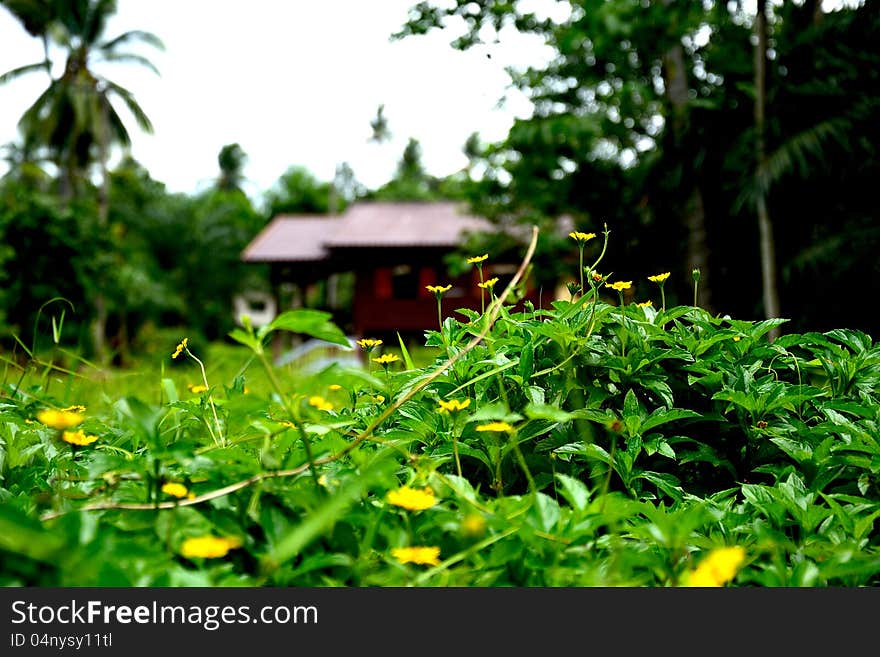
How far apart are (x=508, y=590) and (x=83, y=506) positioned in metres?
0.56

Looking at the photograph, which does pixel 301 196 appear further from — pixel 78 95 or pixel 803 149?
pixel 803 149

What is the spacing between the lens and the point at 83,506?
0.92 meters

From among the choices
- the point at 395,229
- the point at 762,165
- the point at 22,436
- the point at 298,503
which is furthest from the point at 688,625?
the point at 395,229

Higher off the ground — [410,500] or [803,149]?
[803,149]

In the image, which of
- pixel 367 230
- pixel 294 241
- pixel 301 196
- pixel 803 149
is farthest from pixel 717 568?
pixel 301 196

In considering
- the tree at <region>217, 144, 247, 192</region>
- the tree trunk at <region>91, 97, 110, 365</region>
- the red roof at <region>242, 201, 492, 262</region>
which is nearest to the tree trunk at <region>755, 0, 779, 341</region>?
the red roof at <region>242, 201, 492, 262</region>

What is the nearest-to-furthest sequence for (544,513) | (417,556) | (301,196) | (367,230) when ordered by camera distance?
1. (417,556)
2. (544,513)
3. (367,230)
4. (301,196)

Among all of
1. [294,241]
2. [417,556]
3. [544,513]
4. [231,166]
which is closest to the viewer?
[417,556]

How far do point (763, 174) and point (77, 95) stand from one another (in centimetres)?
1792

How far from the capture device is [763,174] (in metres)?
5.73

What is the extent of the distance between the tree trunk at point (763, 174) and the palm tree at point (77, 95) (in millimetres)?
15853

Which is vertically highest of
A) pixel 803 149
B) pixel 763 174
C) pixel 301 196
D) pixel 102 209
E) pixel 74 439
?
pixel 301 196

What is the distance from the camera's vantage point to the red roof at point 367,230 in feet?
47.7

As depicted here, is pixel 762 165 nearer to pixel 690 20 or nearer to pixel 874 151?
pixel 874 151
